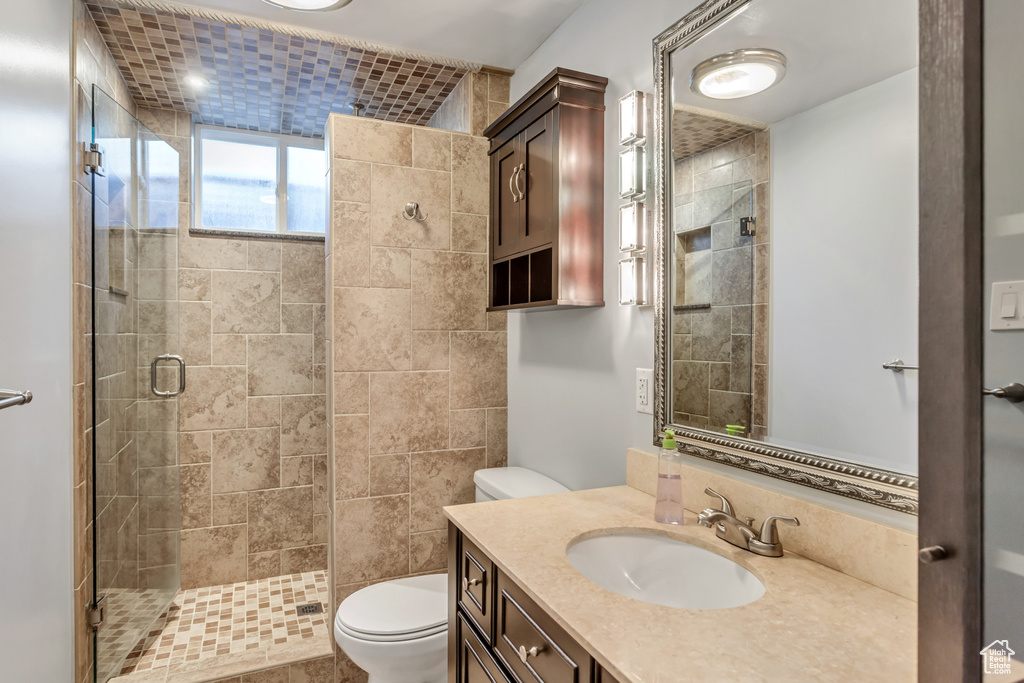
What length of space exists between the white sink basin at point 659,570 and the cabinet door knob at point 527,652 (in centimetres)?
20

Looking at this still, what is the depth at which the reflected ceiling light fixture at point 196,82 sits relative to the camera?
99.4 inches

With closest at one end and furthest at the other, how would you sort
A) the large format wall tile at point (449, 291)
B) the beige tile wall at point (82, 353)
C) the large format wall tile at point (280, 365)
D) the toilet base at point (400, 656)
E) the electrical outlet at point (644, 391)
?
the electrical outlet at point (644, 391)
the toilet base at point (400, 656)
the beige tile wall at point (82, 353)
the large format wall tile at point (449, 291)
the large format wall tile at point (280, 365)

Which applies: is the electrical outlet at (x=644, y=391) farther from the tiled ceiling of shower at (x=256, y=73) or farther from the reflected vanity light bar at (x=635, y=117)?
the tiled ceiling of shower at (x=256, y=73)

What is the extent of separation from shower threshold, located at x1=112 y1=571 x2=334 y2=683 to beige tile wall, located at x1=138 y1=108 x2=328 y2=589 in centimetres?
16

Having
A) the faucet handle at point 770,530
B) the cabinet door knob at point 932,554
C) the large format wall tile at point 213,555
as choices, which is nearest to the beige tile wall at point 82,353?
the large format wall tile at point 213,555

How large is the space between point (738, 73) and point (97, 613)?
2.65m

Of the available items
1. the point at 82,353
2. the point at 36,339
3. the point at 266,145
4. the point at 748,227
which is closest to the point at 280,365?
the point at 82,353

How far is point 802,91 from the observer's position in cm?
119

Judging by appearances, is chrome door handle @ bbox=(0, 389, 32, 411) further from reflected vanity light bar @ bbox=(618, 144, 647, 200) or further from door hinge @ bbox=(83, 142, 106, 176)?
reflected vanity light bar @ bbox=(618, 144, 647, 200)

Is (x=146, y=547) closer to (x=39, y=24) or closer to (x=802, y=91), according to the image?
(x=39, y=24)

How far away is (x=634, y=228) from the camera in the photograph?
1657mm

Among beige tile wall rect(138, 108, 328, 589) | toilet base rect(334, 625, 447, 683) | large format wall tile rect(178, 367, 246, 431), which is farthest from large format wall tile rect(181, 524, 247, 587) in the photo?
toilet base rect(334, 625, 447, 683)

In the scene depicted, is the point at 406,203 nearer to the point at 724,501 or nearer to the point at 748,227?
the point at 748,227

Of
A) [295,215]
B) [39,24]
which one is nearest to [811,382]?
[39,24]
